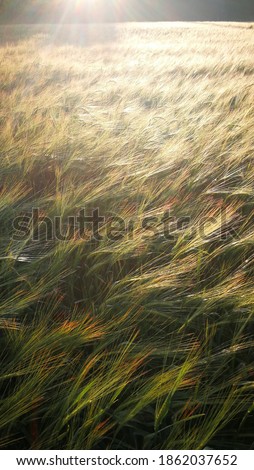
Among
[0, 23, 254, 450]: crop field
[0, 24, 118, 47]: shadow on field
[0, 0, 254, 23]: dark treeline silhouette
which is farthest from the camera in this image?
[0, 0, 254, 23]: dark treeline silhouette

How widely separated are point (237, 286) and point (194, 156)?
962 millimetres

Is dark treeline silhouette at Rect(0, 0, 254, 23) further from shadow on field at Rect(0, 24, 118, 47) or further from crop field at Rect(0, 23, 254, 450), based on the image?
crop field at Rect(0, 23, 254, 450)

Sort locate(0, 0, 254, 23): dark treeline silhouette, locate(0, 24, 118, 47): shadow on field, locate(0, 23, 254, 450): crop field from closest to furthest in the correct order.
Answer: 1. locate(0, 23, 254, 450): crop field
2. locate(0, 24, 118, 47): shadow on field
3. locate(0, 0, 254, 23): dark treeline silhouette

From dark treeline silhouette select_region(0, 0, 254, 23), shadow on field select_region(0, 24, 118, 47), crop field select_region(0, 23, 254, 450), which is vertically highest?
dark treeline silhouette select_region(0, 0, 254, 23)

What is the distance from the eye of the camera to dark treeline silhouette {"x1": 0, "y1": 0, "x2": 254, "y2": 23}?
755 inches

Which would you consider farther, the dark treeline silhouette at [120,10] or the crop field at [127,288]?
the dark treeline silhouette at [120,10]

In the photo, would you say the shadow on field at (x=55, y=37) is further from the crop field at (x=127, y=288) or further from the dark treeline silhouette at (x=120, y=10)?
the crop field at (x=127, y=288)

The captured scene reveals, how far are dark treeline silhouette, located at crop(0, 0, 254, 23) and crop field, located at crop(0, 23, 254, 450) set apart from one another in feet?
60.8

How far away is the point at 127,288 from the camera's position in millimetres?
1180

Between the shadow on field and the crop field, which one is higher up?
the shadow on field

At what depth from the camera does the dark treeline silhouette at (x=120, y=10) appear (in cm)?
1917

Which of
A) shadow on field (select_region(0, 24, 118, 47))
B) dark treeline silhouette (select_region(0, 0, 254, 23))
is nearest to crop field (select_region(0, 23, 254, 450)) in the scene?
shadow on field (select_region(0, 24, 118, 47))

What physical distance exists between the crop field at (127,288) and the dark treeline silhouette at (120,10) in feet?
60.8

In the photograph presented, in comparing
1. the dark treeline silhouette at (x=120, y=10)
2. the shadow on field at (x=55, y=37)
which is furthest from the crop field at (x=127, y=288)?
the dark treeline silhouette at (x=120, y=10)
